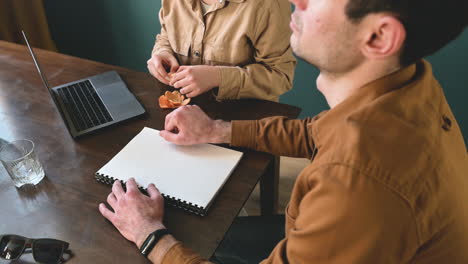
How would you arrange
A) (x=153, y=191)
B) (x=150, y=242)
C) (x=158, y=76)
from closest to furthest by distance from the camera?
(x=150, y=242) < (x=153, y=191) < (x=158, y=76)

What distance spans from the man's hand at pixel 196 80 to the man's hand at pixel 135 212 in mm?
425

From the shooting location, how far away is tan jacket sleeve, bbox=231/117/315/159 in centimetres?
103

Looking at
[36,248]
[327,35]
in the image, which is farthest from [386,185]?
[36,248]

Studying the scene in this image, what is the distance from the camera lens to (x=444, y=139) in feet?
2.14

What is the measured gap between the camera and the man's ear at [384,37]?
2.11 ft

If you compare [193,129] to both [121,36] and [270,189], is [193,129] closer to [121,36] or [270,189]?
[270,189]

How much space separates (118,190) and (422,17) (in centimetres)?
75

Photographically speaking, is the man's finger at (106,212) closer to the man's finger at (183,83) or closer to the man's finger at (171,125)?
the man's finger at (171,125)

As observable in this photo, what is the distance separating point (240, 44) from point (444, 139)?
32.4 inches

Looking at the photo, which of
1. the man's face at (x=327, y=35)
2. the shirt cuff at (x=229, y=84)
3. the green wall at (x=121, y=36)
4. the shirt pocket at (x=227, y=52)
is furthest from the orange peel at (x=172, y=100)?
the green wall at (x=121, y=36)

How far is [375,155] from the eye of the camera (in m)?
0.58

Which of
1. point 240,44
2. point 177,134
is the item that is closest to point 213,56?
point 240,44

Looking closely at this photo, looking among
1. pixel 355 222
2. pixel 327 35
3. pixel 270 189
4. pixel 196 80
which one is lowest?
pixel 270 189

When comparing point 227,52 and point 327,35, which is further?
point 227,52
